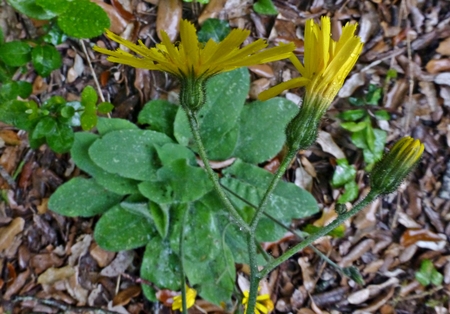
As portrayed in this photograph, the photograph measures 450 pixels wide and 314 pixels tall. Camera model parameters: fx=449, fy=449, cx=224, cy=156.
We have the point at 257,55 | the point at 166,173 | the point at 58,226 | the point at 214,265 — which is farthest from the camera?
the point at 58,226

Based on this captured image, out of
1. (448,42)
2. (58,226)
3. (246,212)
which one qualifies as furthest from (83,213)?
(448,42)

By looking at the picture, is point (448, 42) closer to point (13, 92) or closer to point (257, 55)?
point (257, 55)

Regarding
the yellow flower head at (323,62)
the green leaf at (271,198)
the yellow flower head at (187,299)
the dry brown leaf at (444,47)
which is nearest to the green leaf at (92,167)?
the green leaf at (271,198)

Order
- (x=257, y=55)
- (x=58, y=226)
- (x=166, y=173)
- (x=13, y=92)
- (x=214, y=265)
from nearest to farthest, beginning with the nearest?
(x=257, y=55) < (x=13, y=92) < (x=166, y=173) < (x=214, y=265) < (x=58, y=226)

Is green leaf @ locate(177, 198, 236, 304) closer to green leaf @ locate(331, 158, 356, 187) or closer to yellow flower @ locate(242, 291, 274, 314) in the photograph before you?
yellow flower @ locate(242, 291, 274, 314)

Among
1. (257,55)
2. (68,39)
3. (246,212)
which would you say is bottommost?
(246,212)

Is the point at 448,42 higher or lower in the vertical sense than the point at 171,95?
higher

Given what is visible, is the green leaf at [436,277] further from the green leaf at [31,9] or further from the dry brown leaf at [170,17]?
the green leaf at [31,9]

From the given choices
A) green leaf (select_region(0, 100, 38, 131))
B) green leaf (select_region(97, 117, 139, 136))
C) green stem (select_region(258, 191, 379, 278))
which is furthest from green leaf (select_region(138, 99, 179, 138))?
green stem (select_region(258, 191, 379, 278))
